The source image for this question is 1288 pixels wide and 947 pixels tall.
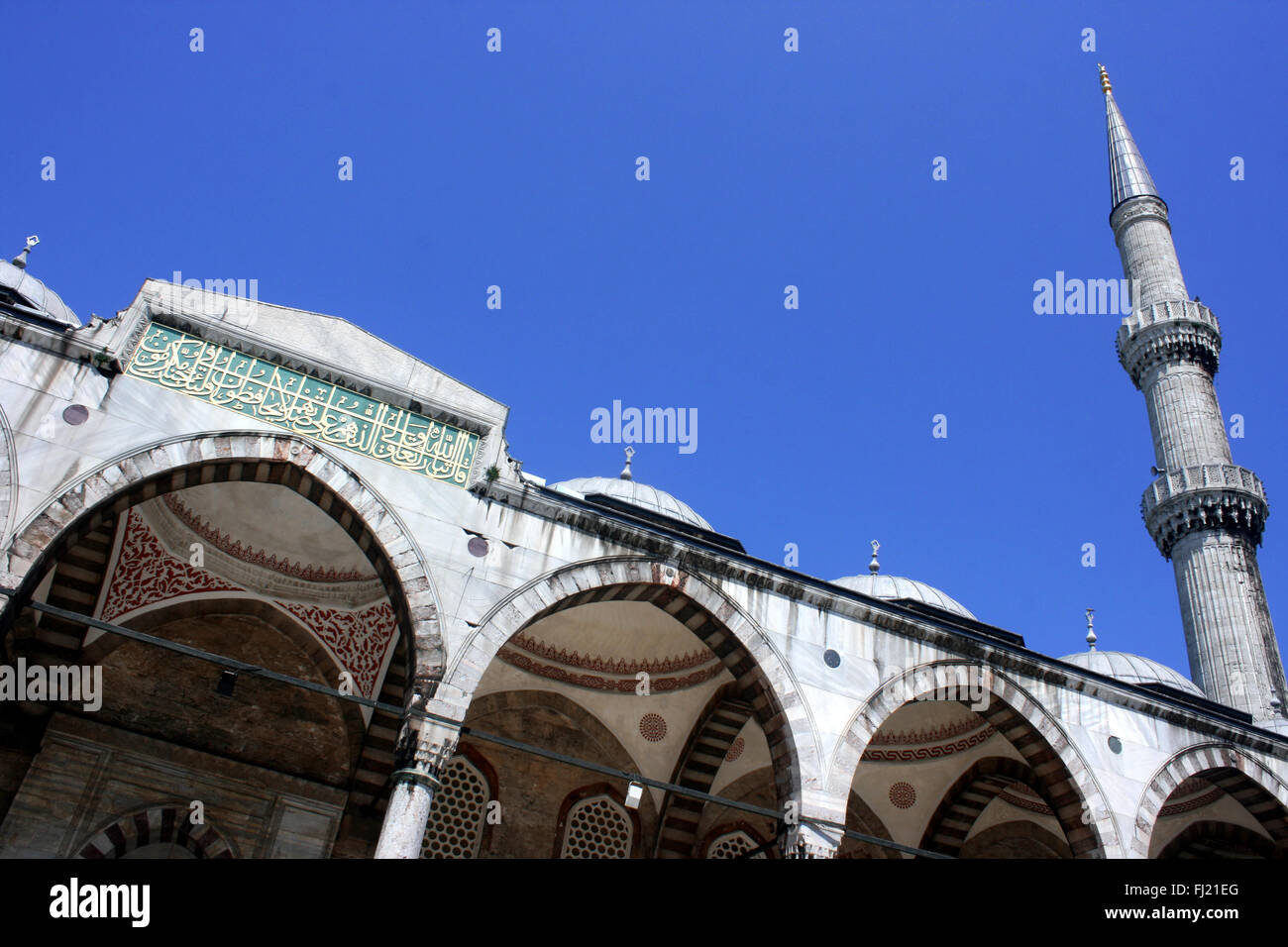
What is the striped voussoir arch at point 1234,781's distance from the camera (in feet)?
30.8

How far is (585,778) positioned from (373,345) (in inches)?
216

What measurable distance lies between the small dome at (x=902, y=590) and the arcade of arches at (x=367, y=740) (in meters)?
2.84

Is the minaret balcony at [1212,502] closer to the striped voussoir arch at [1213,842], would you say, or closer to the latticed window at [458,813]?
the striped voussoir arch at [1213,842]

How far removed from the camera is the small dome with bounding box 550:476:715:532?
1353 cm

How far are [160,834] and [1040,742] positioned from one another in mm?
8225

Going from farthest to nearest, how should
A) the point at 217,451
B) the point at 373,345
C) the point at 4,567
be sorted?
the point at 373,345 → the point at 217,451 → the point at 4,567

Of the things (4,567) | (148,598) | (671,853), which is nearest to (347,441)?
(4,567)

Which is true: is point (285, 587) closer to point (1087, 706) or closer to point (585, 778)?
point (585, 778)

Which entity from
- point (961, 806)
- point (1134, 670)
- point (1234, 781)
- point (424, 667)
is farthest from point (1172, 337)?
point (424, 667)

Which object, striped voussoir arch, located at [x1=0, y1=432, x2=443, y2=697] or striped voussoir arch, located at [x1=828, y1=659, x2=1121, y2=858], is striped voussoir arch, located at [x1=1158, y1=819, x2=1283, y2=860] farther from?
striped voussoir arch, located at [x1=0, y1=432, x2=443, y2=697]

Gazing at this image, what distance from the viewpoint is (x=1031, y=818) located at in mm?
12180

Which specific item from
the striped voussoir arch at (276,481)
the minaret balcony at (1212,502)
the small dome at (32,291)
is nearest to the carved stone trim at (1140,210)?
the minaret balcony at (1212,502)

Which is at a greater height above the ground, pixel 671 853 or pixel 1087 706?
pixel 1087 706

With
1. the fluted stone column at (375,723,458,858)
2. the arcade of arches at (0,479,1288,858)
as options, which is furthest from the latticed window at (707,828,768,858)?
the fluted stone column at (375,723,458,858)
